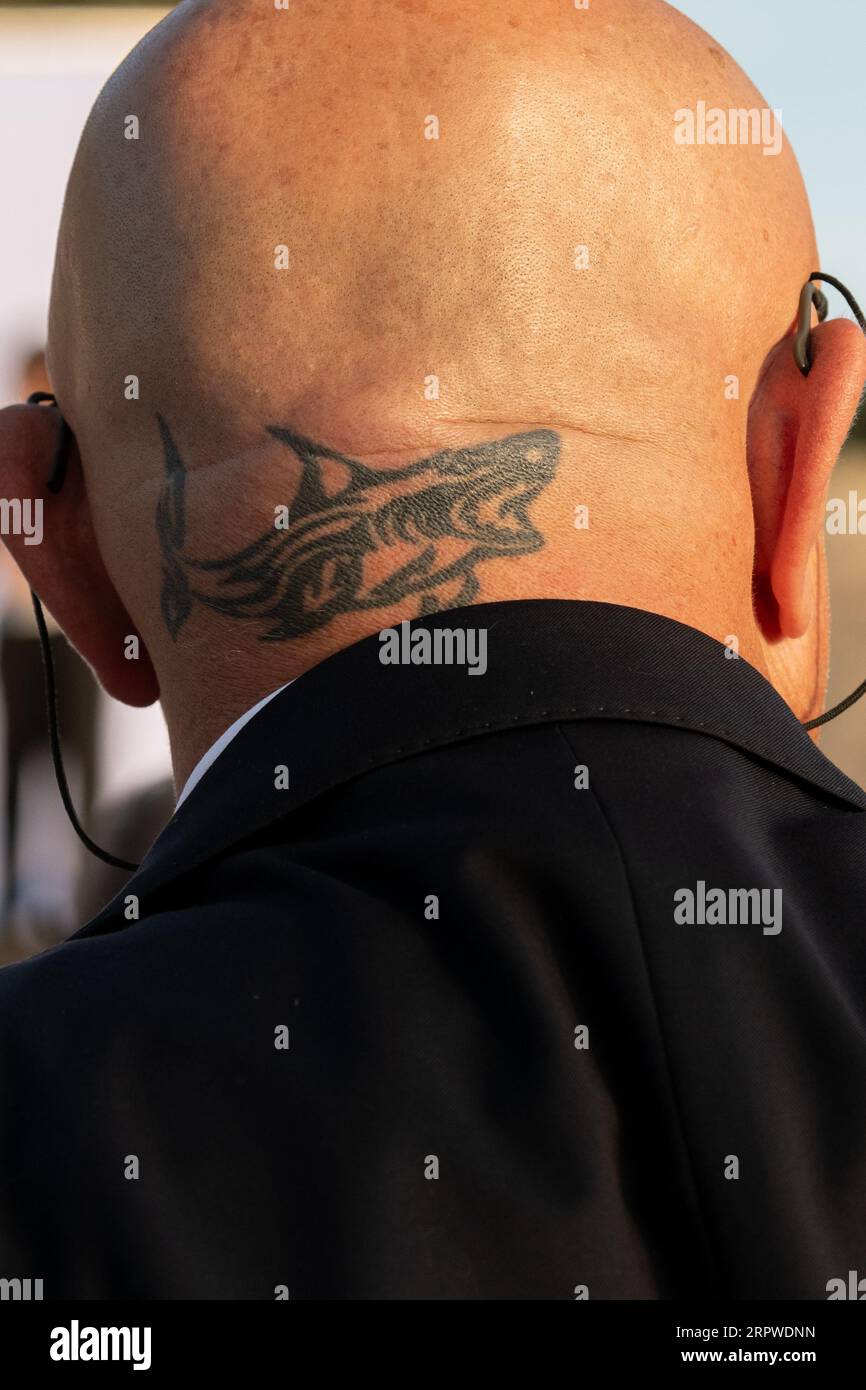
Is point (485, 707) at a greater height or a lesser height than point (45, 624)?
lesser

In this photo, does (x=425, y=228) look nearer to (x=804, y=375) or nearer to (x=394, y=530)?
(x=394, y=530)

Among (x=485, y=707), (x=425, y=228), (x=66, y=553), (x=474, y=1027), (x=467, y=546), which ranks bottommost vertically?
(x=474, y=1027)

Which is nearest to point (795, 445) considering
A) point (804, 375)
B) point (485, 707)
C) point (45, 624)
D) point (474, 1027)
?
point (804, 375)

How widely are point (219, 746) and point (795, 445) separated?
592mm

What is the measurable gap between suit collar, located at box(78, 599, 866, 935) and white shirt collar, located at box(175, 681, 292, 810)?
44mm

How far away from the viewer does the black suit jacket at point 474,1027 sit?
93cm

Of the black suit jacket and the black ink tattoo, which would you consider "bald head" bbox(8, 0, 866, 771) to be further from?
the black suit jacket

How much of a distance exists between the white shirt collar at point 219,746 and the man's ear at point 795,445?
48 centimetres

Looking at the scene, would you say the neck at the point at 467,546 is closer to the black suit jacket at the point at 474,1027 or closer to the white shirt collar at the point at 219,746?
the white shirt collar at the point at 219,746

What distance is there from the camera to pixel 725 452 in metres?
1.39

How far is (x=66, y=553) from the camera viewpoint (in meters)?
1.63

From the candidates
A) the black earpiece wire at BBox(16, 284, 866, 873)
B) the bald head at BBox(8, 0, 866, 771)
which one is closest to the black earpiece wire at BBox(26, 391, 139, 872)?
the black earpiece wire at BBox(16, 284, 866, 873)

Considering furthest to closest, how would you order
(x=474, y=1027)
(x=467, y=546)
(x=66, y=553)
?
(x=66, y=553), (x=467, y=546), (x=474, y=1027)

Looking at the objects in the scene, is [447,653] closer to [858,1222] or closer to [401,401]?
[401,401]
